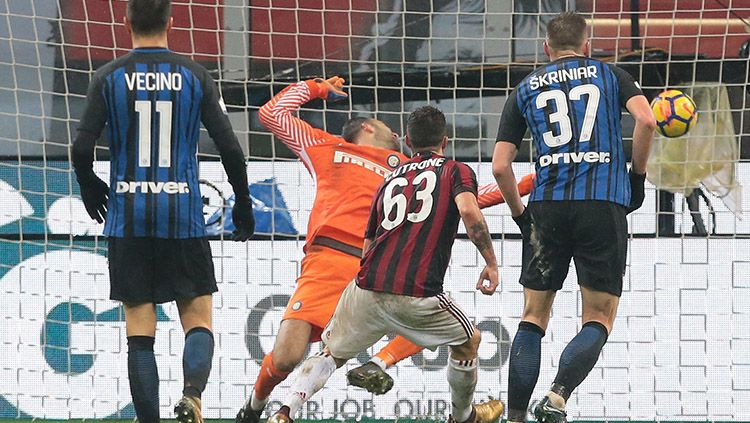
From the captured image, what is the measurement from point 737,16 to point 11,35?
4.89 m

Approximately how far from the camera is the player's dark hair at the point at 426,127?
617cm

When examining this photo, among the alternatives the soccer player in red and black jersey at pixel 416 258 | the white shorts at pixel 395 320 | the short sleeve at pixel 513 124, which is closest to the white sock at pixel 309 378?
the soccer player in red and black jersey at pixel 416 258

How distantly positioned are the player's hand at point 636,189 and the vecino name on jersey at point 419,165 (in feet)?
2.84

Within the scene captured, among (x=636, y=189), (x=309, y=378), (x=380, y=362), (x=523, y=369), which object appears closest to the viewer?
(x=523, y=369)

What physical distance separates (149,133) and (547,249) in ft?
6.08

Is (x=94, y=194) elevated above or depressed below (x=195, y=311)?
above

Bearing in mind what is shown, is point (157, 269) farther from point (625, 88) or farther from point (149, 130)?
point (625, 88)

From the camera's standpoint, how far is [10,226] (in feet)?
28.5

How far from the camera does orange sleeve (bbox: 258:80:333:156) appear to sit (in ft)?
23.3

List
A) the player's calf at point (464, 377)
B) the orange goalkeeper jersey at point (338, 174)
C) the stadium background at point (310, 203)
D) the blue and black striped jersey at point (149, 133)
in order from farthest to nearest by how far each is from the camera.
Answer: the stadium background at point (310, 203) → the orange goalkeeper jersey at point (338, 174) → the player's calf at point (464, 377) → the blue and black striped jersey at point (149, 133)

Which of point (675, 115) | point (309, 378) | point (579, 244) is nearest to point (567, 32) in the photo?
point (579, 244)

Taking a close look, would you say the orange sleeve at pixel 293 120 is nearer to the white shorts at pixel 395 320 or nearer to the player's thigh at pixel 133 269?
the white shorts at pixel 395 320

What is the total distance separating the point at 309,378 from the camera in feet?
20.5

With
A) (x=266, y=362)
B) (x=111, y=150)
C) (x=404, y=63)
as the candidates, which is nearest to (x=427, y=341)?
(x=266, y=362)
